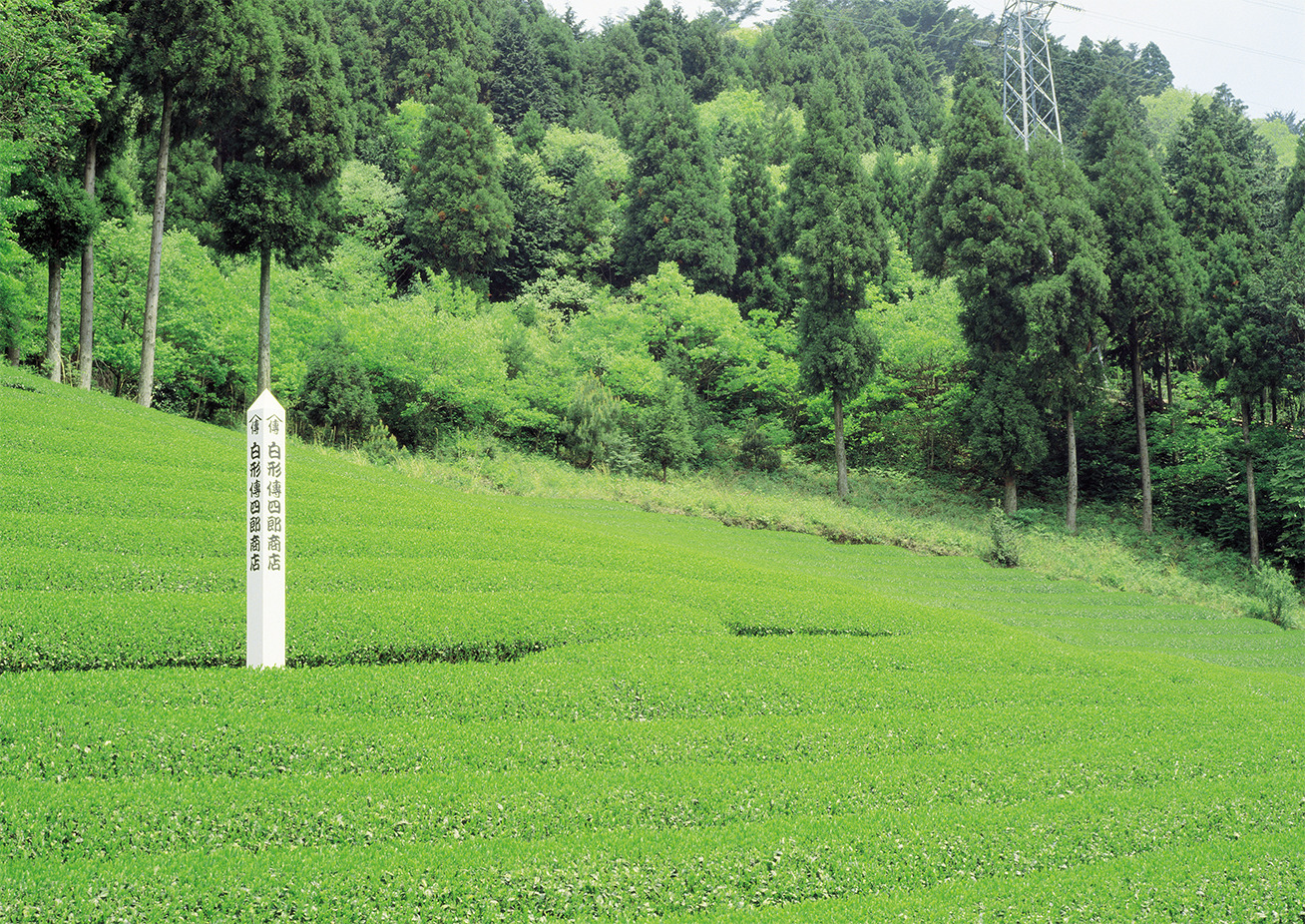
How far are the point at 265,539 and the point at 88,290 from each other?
751 inches

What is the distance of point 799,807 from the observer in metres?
7.76

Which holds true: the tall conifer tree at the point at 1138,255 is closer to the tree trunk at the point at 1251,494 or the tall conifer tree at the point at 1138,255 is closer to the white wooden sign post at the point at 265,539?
the tree trunk at the point at 1251,494

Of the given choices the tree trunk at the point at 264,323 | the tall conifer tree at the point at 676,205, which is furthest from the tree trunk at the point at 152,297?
the tall conifer tree at the point at 676,205

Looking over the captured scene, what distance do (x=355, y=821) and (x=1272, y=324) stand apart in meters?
36.3

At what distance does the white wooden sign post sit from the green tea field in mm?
419

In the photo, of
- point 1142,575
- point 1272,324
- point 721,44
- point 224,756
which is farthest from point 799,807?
point 721,44

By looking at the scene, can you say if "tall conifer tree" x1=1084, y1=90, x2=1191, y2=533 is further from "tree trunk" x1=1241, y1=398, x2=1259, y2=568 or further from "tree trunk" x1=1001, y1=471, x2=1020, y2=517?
"tree trunk" x1=1001, y1=471, x2=1020, y2=517

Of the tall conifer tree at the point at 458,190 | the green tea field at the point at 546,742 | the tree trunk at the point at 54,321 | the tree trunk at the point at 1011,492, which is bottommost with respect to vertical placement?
the green tea field at the point at 546,742

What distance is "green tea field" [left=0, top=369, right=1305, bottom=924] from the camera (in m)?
6.20

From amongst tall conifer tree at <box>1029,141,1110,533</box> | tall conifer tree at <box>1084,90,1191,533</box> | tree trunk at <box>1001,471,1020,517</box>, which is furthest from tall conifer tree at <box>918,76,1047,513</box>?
tall conifer tree at <box>1084,90,1191,533</box>

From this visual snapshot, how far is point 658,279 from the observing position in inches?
1697

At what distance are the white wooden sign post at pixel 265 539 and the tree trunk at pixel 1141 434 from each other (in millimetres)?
35306

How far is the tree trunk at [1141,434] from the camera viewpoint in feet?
115

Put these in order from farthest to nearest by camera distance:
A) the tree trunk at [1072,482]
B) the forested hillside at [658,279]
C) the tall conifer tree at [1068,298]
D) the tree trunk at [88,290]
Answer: the tree trunk at [1072,482]
the tall conifer tree at [1068,298]
the forested hillside at [658,279]
the tree trunk at [88,290]
